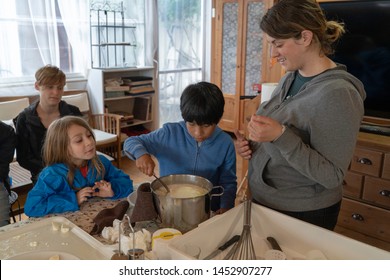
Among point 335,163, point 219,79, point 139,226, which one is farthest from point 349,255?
point 219,79

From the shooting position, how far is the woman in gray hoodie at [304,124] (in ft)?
3.01

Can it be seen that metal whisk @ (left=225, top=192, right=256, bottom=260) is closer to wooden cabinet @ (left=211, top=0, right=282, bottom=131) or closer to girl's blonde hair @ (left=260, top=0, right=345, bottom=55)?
girl's blonde hair @ (left=260, top=0, right=345, bottom=55)

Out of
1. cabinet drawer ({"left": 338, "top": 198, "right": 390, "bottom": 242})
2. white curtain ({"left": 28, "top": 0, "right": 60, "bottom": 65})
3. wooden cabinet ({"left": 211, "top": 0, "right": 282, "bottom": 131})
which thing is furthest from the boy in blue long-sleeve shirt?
wooden cabinet ({"left": 211, "top": 0, "right": 282, "bottom": 131})

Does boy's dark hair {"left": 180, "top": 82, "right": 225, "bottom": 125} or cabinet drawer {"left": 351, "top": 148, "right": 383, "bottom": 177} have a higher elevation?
boy's dark hair {"left": 180, "top": 82, "right": 225, "bottom": 125}

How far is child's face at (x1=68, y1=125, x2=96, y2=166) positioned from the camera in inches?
52.4

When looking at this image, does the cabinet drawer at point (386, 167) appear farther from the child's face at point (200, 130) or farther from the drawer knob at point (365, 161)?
the child's face at point (200, 130)

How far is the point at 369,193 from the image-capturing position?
7.45ft

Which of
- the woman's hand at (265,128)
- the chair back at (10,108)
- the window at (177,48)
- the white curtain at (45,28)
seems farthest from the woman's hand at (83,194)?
the window at (177,48)

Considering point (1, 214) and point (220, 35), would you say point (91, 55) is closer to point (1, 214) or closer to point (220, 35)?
point (220, 35)

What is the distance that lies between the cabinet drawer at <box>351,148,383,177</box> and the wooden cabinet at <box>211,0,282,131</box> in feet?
6.90

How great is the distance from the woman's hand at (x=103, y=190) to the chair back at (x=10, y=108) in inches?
81.4

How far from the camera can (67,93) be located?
142 inches

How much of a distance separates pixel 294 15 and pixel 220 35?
13.0 ft

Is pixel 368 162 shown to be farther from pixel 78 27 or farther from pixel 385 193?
pixel 78 27
